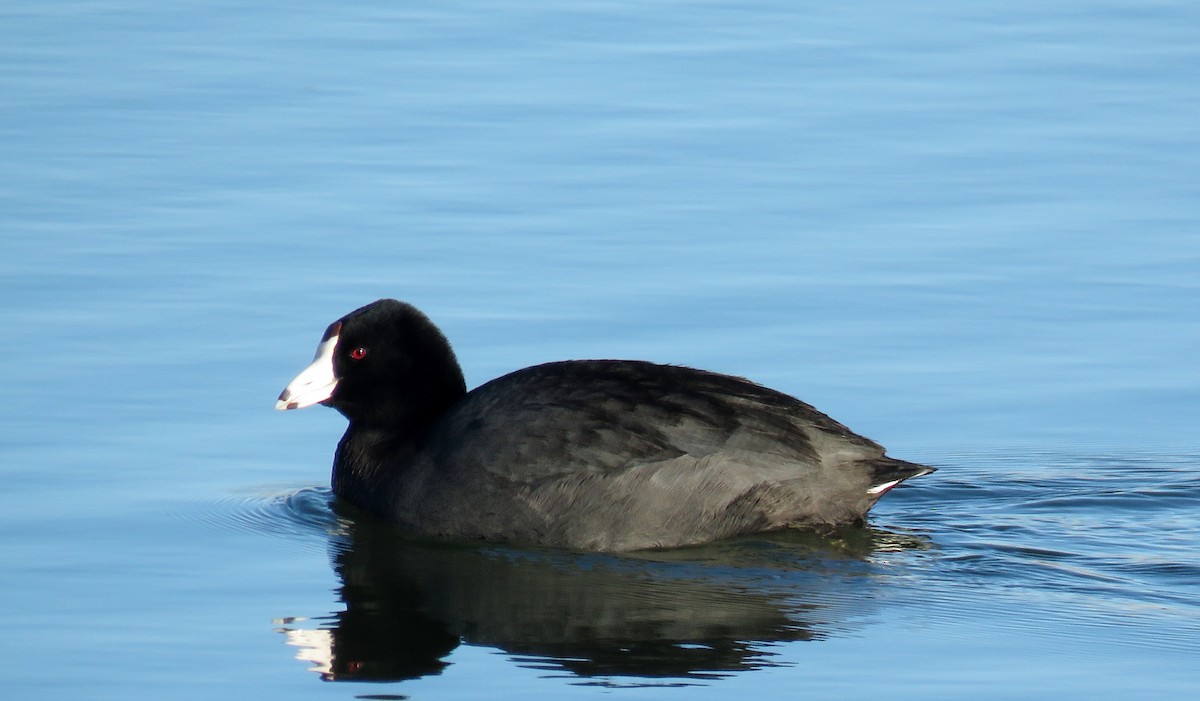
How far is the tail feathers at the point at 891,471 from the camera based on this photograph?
8297 mm

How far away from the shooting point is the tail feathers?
8.30 metres

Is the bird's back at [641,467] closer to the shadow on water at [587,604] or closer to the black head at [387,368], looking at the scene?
the shadow on water at [587,604]

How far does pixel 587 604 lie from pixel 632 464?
0.90 metres

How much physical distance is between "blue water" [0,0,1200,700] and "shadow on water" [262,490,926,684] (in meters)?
0.02

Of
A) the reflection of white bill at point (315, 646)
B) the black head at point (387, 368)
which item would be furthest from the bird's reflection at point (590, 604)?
the black head at point (387, 368)

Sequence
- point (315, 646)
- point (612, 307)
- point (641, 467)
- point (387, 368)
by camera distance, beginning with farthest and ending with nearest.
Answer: point (612, 307) → point (387, 368) → point (641, 467) → point (315, 646)

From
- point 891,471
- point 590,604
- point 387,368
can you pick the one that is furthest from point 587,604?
point 387,368

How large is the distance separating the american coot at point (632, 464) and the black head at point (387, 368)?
47 cm

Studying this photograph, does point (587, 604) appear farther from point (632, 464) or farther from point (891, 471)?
point (891, 471)

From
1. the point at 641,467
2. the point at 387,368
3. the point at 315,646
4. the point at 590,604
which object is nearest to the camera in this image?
the point at 315,646

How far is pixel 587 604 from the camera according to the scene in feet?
24.7

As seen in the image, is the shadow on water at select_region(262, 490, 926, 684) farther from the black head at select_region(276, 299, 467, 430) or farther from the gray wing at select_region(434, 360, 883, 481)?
the black head at select_region(276, 299, 467, 430)

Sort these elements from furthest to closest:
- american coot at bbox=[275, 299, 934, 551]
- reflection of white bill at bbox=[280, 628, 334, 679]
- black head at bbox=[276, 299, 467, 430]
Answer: black head at bbox=[276, 299, 467, 430], american coot at bbox=[275, 299, 934, 551], reflection of white bill at bbox=[280, 628, 334, 679]

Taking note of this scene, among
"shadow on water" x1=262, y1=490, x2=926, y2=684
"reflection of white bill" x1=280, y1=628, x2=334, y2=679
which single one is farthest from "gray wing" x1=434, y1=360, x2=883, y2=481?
"reflection of white bill" x1=280, y1=628, x2=334, y2=679
